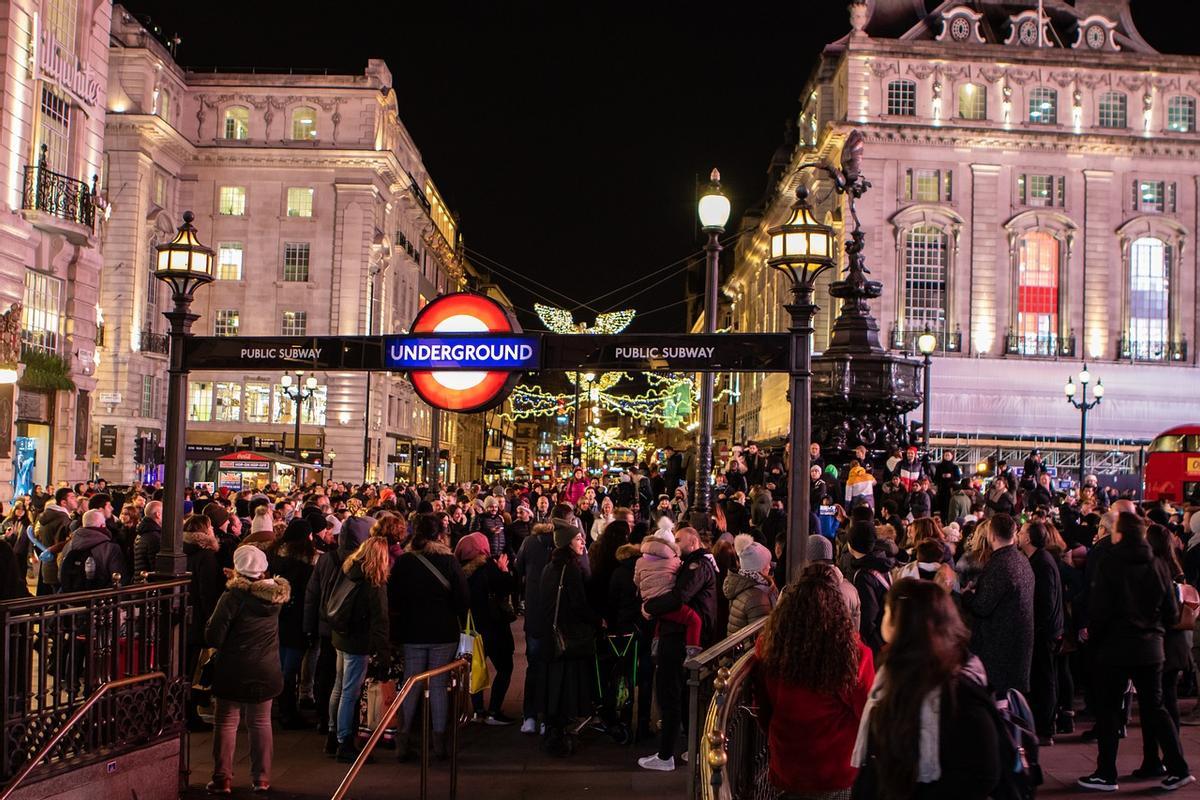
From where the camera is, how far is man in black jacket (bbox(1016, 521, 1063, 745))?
9.58 m

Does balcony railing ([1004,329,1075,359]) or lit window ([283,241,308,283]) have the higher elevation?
lit window ([283,241,308,283])

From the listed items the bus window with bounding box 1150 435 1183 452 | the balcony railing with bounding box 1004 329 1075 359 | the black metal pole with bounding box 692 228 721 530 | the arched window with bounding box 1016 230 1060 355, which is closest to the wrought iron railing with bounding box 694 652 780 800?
the black metal pole with bounding box 692 228 721 530

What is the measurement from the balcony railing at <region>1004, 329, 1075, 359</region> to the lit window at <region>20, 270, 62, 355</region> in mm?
41439

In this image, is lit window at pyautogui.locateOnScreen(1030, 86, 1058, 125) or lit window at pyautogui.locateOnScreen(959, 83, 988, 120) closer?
lit window at pyautogui.locateOnScreen(959, 83, 988, 120)

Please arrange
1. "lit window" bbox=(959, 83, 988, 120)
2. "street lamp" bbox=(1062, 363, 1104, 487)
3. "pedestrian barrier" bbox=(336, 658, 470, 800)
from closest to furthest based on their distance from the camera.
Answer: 1. "pedestrian barrier" bbox=(336, 658, 470, 800)
2. "street lamp" bbox=(1062, 363, 1104, 487)
3. "lit window" bbox=(959, 83, 988, 120)

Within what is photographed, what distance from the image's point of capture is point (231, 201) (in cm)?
6041

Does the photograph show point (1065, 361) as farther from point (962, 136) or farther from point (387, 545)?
point (387, 545)

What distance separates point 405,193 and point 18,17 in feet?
147

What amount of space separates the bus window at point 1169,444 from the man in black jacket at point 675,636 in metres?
32.4

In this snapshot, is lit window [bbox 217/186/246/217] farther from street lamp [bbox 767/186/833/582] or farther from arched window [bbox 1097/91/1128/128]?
street lamp [bbox 767/186/833/582]

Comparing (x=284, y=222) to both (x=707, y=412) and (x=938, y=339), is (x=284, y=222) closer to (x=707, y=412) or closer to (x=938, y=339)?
(x=938, y=339)

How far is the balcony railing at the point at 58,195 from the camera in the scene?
25125 millimetres

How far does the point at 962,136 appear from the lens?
178 feet

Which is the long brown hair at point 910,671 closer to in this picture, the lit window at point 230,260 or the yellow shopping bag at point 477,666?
the yellow shopping bag at point 477,666
